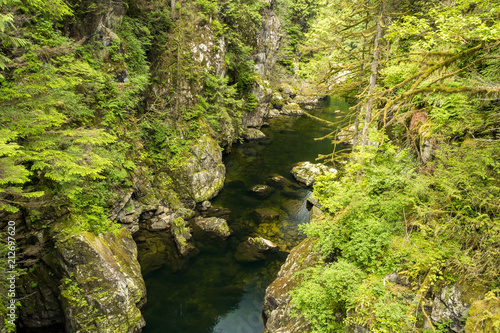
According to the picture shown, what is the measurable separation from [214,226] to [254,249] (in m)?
2.96

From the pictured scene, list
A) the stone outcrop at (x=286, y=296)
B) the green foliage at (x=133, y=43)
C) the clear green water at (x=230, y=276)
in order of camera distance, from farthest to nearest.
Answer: the green foliage at (x=133, y=43) < the clear green water at (x=230, y=276) < the stone outcrop at (x=286, y=296)

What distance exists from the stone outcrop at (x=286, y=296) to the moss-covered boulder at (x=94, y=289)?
524cm

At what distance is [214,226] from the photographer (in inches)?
598

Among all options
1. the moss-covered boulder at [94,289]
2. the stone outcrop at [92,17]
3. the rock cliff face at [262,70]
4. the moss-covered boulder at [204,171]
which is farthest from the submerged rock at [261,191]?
the stone outcrop at [92,17]

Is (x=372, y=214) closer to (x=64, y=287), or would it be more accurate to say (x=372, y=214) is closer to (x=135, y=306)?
(x=135, y=306)

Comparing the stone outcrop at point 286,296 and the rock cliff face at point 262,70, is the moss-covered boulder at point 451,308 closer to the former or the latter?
the stone outcrop at point 286,296

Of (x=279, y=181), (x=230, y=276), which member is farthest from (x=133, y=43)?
(x=230, y=276)

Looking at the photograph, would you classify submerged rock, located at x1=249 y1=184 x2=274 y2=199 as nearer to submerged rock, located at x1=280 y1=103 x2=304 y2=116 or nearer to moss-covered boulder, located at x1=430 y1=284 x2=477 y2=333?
moss-covered boulder, located at x1=430 y1=284 x2=477 y2=333

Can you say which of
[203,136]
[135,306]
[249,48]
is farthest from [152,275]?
[249,48]

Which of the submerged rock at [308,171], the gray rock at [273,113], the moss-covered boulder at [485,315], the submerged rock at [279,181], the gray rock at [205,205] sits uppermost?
the gray rock at [273,113]

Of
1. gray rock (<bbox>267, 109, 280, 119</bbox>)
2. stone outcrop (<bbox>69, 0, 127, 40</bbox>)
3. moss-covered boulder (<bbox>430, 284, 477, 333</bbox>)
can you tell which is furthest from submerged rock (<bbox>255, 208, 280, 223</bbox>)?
gray rock (<bbox>267, 109, 280, 119</bbox>)

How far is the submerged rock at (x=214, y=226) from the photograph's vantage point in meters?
14.9

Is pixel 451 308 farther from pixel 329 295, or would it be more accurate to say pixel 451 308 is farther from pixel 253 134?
pixel 253 134

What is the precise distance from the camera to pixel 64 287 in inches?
331
